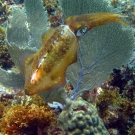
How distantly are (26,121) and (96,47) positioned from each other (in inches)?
80.4

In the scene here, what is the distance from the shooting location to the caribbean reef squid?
2.67m

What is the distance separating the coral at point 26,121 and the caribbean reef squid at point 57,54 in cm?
95

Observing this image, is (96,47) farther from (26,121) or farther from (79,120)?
(26,121)

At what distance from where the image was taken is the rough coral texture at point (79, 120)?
321 centimetres

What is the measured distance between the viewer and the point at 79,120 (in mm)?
3217

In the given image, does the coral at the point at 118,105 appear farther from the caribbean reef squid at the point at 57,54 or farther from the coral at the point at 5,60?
the coral at the point at 5,60

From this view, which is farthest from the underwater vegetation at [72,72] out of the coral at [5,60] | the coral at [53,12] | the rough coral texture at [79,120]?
the coral at [53,12]

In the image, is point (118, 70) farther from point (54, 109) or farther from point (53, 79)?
point (53, 79)

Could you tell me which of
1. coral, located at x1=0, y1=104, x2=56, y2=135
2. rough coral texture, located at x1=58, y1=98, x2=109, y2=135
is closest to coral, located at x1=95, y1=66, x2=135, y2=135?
rough coral texture, located at x1=58, y1=98, x2=109, y2=135

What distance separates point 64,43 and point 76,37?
0.66ft

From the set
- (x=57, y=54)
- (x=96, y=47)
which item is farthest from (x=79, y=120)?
(x=96, y=47)

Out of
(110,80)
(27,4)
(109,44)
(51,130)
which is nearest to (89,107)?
(51,130)

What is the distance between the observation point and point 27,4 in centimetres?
517

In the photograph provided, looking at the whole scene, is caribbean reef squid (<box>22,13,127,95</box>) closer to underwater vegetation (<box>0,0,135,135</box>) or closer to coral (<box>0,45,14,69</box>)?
underwater vegetation (<box>0,0,135,135</box>)
